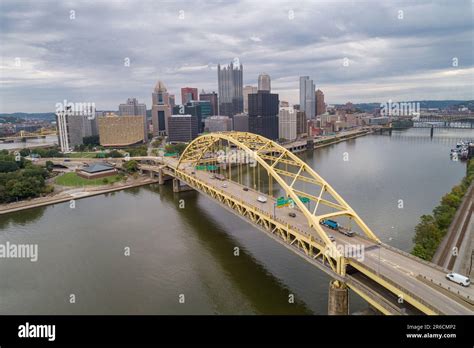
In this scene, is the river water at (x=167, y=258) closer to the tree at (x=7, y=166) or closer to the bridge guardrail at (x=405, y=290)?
the bridge guardrail at (x=405, y=290)

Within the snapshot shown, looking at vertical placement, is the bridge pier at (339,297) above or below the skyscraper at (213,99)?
below

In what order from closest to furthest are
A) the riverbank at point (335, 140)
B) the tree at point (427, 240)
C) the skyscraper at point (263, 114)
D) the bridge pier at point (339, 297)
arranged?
the bridge pier at point (339, 297), the tree at point (427, 240), the skyscraper at point (263, 114), the riverbank at point (335, 140)

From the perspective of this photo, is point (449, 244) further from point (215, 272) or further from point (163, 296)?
point (163, 296)

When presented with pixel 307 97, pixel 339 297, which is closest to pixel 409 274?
pixel 339 297

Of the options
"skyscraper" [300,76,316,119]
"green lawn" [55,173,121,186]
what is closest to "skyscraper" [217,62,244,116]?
"skyscraper" [300,76,316,119]

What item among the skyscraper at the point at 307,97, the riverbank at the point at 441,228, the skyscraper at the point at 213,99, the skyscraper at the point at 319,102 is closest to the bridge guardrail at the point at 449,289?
the riverbank at the point at 441,228

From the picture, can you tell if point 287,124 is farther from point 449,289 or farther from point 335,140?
point 449,289
